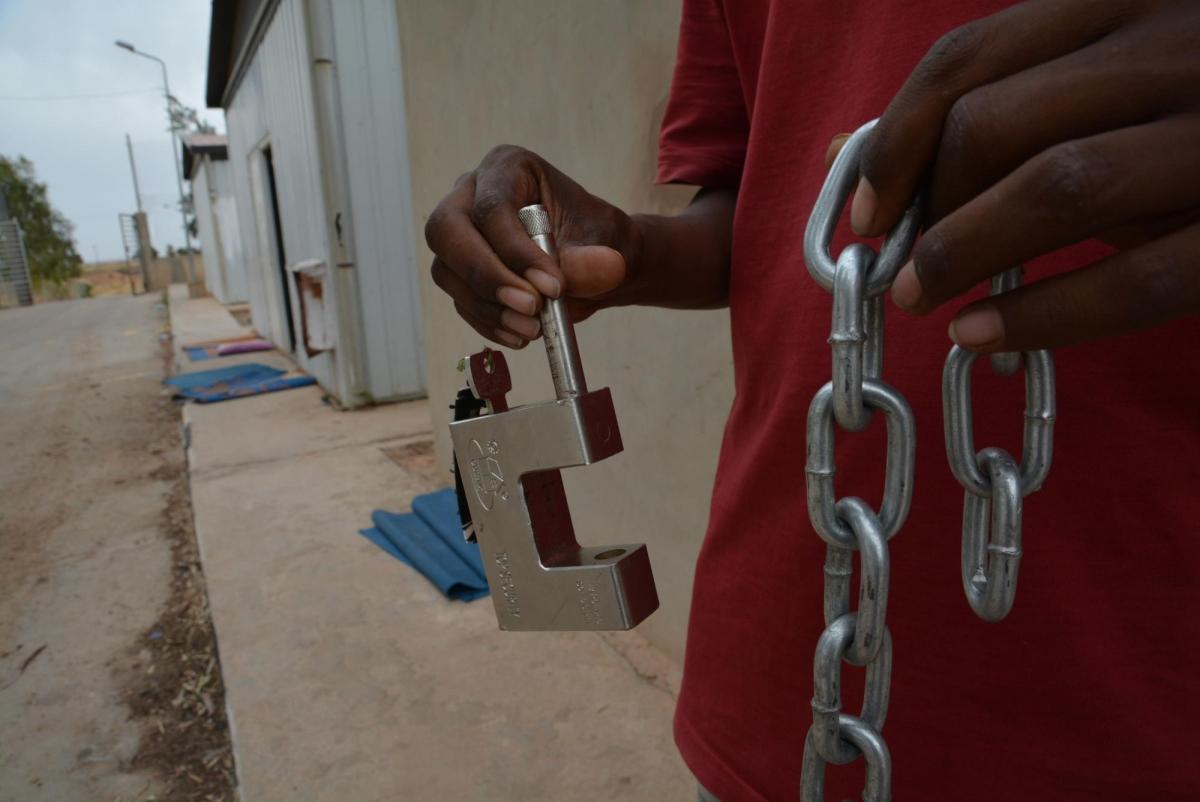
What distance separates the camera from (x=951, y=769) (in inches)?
25.9

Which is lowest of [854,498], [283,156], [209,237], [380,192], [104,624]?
[104,624]

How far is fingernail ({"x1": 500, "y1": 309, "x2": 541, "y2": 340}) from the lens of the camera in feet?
2.32

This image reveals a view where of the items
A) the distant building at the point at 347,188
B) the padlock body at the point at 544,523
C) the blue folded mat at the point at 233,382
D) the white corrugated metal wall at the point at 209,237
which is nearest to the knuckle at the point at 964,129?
the padlock body at the point at 544,523

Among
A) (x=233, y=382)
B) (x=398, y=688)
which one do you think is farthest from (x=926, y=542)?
(x=233, y=382)

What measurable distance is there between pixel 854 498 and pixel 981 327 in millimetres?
113

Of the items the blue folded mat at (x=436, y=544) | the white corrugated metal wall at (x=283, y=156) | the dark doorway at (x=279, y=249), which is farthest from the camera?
the dark doorway at (x=279, y=249)

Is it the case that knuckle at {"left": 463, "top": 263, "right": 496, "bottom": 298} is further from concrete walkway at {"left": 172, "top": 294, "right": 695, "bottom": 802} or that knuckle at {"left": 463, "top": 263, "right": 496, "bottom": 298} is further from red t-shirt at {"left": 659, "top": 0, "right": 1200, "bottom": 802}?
concrete walkway at {"left": 172, "top": 294, "right": 695, "bottom": 802}

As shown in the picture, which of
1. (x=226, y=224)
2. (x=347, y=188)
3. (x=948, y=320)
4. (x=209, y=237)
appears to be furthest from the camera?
(x=209, y=237)

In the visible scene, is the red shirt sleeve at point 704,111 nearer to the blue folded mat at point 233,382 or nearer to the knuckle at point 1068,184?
the knuckle at point 1068,184

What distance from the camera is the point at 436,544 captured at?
10.8 ft

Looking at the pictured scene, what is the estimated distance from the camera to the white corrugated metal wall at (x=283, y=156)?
5.82 metres

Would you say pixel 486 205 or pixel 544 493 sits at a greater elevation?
pixel 486 205

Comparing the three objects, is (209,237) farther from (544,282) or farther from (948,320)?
(948,320)

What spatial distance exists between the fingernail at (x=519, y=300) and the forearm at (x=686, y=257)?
0.68ft
